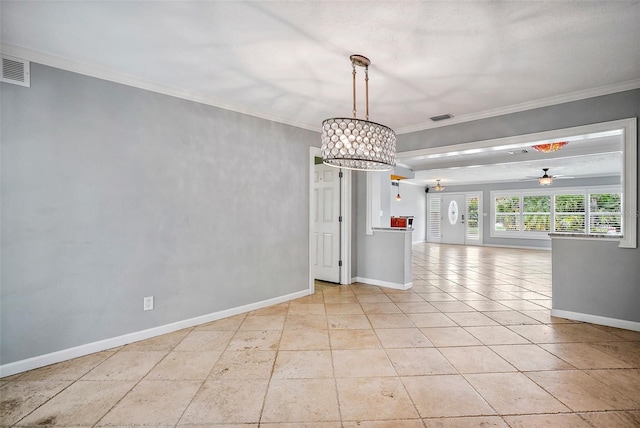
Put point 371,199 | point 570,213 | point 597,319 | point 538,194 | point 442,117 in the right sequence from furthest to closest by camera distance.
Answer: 1. point 538,194
2. point 570,213
3. point 371,199
4. point 442,117
5. point 597,319

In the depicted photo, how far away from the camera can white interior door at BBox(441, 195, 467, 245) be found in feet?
37.5

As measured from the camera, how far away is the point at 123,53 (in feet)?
7.96

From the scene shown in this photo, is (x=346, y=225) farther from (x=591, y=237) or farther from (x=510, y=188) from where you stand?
(x=510, y=188)

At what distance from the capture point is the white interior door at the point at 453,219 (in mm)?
11420

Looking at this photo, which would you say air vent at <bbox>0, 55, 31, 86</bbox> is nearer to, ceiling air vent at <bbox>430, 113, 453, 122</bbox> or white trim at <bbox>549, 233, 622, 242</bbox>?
ceiling air vent at <bbox>430, 113, 453, 122</bbox>

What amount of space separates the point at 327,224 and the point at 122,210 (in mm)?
3010

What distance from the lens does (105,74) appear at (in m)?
2.67

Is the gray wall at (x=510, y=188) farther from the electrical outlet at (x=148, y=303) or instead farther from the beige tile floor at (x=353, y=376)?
the electrical outlet at (x=148, y=303)

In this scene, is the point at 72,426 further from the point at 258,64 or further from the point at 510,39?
the point at 510,39

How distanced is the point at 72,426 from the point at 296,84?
3040 mm

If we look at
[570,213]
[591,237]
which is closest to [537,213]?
[570,213]

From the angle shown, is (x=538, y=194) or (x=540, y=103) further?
(x=538, y=194)

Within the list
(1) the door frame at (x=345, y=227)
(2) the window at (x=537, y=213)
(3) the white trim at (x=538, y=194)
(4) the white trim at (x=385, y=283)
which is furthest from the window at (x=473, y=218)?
(1) the door frame at (x=345, y=227)

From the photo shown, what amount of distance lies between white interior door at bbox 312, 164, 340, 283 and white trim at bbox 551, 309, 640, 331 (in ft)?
9.50
